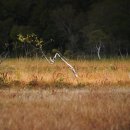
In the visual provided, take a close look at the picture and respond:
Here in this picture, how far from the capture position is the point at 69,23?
42.2 meters

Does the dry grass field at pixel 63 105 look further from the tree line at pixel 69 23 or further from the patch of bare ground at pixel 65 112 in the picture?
the tree line at pixel 69 23

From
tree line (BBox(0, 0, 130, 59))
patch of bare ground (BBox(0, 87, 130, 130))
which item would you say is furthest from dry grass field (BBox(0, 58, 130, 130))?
tree line (BBox(0, 0, 130, 59))

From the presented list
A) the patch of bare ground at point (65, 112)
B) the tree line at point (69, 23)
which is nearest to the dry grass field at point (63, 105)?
the patch of bare ground at point (65, 112)

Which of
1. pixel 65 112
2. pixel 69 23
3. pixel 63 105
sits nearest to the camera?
pixel 65 112

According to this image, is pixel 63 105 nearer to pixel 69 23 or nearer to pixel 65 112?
pixel 65 112

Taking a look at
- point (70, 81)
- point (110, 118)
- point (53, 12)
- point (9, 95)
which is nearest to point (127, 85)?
point (70, 81)

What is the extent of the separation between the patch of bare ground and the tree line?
88.0ft

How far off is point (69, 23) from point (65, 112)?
110ft

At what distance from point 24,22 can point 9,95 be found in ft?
106

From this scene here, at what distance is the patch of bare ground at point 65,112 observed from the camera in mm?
7781

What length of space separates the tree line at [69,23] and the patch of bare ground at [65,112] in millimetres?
26823

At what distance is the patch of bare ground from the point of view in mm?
7781

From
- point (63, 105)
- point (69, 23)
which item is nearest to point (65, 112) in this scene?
point (63, 105)

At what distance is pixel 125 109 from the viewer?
8.95 meters
